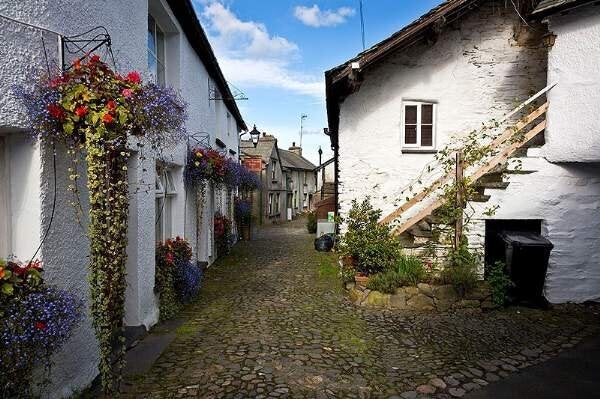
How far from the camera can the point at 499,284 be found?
6.68m

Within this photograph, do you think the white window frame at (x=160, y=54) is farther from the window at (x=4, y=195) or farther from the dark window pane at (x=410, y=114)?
the dark window pane at (x=410, y=114)

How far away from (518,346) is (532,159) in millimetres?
3421

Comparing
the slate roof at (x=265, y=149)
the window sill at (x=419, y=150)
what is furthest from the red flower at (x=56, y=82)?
the slate roof at (x=265, y=149)

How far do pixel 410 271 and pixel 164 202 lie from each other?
4.47 metres

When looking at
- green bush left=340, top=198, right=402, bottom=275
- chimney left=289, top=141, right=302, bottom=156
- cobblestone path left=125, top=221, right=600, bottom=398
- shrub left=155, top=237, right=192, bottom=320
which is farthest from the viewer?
chimney left=289, top=141, right=302, bottom=156

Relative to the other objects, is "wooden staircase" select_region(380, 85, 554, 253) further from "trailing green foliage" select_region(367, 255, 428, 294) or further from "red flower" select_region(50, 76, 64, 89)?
"red flower" select_region(50, 76, 64, 89)

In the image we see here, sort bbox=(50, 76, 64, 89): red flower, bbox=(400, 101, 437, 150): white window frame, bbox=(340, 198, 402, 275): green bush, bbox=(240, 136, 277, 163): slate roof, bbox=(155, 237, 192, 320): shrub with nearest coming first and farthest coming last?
1. bbox=(50, 76, 64, 89): red flower
2. bbox=(155, 237, 192, 320): shrub
3. bbox=(340, 198, 402, 275): green bush
4. bbox=(400, 101, 437, 150): white window frame
5. bbox=(240, 136, 277, 163): slate roof

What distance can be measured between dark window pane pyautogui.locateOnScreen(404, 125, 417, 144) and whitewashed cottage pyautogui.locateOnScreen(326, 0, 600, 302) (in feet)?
0.07

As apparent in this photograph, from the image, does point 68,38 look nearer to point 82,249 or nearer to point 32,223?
point 32,223

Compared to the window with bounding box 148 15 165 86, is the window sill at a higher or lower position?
lower

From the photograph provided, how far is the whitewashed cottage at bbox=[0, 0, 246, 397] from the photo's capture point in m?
3.04

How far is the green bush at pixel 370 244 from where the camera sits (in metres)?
7.13

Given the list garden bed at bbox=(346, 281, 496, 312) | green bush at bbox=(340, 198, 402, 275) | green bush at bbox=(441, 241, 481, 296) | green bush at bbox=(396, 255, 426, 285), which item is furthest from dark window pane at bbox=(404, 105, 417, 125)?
garden bed at bbox=(346, 281, 496, 312)

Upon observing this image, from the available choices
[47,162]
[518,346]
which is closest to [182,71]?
[47,162]
